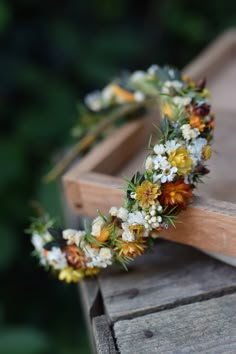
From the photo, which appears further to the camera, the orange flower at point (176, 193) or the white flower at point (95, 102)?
the white flower at point (95, 102)

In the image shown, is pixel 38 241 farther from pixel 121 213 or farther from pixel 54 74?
pixel 54 74

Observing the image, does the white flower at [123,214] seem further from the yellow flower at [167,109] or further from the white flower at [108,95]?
the white flower at [108,95]

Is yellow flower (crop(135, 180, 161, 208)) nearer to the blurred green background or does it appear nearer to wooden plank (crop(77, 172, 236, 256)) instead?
wooden plank (crop(77, 172, 236, 256))

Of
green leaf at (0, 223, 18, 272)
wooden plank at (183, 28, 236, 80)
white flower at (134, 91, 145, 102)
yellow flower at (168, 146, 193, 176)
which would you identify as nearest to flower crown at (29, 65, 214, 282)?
yellow flower at (168, 146, 193, 176)

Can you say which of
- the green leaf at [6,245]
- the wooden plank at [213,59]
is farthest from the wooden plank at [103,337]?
the green leaf at [6,245]

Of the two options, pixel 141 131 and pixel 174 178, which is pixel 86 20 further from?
pixel 174 178

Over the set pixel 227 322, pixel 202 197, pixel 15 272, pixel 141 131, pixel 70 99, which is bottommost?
pixel 227 322

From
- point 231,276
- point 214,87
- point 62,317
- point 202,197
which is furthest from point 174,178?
point 62,317

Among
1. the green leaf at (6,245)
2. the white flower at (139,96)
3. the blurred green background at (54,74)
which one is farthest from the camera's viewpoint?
the blurred green background at (54,74)
